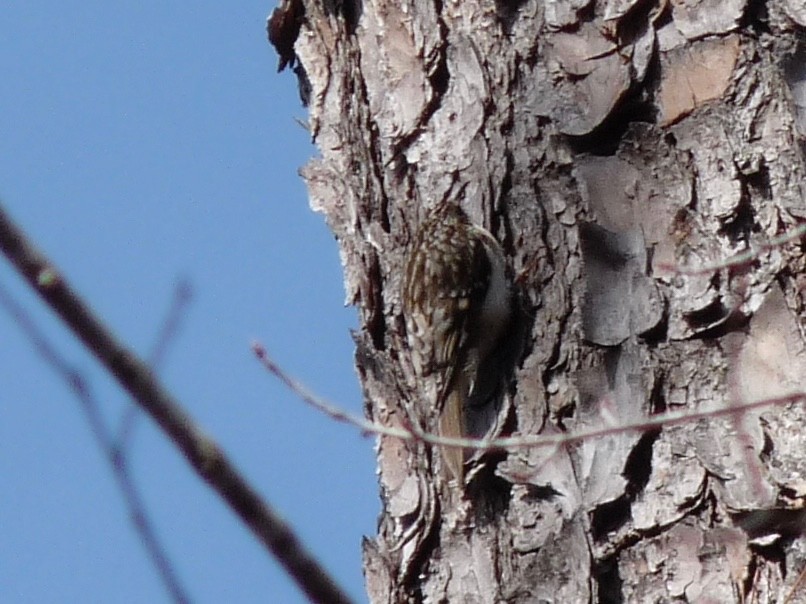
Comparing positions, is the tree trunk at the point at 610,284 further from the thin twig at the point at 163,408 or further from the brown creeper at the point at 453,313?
the thin twig at the point at 163,408

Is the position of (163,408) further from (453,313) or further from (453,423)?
(453,313)

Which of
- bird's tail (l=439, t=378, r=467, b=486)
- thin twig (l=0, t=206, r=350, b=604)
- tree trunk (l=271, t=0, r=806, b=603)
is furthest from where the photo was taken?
bird's tail (l=439, t=378, r=467, b=486)

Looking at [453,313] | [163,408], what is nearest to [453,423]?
[453,313]

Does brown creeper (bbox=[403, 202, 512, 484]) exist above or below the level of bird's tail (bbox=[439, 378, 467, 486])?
above

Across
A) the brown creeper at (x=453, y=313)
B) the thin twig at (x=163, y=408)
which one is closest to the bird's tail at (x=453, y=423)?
the brown creeper at (x=453, y=313)

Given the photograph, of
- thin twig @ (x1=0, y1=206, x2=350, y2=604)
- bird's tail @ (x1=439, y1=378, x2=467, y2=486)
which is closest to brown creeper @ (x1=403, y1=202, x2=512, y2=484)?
bird's tail @ (x1=439, y1=378, x2=467, y2=486)

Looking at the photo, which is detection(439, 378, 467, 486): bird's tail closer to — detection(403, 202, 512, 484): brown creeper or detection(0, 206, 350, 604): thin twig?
detection(403, 202, 512, 484): brown creeper

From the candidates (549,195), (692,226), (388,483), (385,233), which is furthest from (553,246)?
(388,483)
